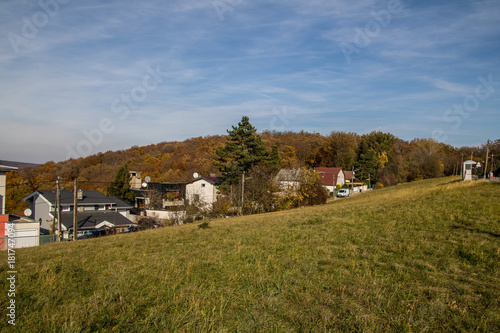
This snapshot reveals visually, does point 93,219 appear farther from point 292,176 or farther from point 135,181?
point 292,176

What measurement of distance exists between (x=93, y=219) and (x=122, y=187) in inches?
696

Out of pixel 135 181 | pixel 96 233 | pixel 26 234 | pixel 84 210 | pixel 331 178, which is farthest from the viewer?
pixel 331 178

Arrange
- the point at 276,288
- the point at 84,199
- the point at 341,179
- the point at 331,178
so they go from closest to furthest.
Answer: the point at 276,288 < the point at 84,199 < the point at 331,178 < the point at 341,179

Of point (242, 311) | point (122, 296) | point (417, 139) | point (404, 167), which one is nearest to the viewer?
point (242, 311)

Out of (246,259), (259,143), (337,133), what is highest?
(337,133)

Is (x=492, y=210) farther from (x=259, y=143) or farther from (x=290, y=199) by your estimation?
(x=259, y=143)

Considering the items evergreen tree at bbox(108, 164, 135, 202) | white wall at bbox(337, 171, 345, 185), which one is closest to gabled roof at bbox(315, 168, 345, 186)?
white wall at bbox(337, 171, 345, 185)

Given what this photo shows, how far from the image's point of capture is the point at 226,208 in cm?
3441

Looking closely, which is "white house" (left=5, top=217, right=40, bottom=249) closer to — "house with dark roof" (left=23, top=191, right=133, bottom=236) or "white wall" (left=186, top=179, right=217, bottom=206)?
"house with dark roof" (left=23, top=191, right=133, bottom=236)

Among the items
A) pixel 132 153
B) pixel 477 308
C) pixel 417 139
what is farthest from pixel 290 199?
pixel 417 139

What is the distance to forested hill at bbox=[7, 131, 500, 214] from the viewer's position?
58.3 metres

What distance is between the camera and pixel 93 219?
34.8 meters

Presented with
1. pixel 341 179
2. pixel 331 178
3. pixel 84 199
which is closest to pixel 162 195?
pixel 84 199

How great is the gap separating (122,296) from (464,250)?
750 centimetres
